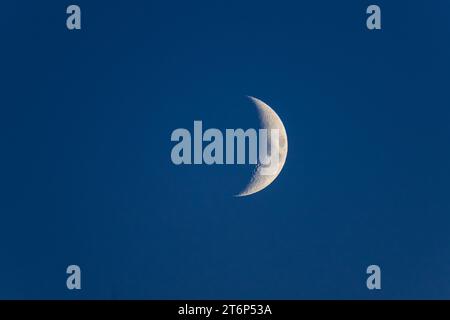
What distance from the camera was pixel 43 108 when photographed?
16.8 ft

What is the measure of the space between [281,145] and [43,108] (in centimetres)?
Result: 138

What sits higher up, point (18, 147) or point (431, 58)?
point (431, 58)

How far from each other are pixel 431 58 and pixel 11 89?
2.41 metres

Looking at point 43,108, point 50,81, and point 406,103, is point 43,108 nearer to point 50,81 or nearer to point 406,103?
point 50,81
